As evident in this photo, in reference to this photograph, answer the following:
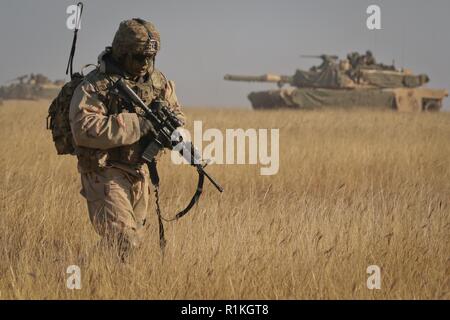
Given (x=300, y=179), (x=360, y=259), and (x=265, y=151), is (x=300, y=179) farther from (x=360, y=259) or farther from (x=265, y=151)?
(x=360, y=259)

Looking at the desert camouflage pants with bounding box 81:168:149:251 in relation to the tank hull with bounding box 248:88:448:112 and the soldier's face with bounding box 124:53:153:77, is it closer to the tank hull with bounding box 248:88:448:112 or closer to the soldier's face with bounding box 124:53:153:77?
the soldier's face with bounding box 124:53:153:77

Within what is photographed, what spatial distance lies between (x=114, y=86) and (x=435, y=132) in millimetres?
10848

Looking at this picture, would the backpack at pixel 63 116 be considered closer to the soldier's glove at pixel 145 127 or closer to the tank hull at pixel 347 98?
the soldier's glove at pixel 145 127

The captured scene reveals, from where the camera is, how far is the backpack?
14.3ft

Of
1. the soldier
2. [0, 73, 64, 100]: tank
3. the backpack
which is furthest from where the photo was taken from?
[0, 73, 64, 100]: tank

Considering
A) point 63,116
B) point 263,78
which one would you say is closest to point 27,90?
point 263,78

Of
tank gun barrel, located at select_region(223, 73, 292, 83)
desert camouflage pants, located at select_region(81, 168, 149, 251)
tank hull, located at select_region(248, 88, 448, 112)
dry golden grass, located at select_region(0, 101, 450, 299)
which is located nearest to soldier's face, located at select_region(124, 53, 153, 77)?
desert camouflage pants, located at select_region(81, 168, 149, 251)

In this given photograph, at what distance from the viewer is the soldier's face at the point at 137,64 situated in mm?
4363

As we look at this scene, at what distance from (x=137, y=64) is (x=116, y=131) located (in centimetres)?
41

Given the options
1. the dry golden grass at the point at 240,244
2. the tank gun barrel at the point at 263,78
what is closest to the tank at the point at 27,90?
the tank gun barrel at the point at 263,78

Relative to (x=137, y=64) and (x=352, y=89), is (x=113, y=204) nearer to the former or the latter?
(x=137, y=64)

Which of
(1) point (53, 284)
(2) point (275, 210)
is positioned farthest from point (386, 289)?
(2) point (275, 210)

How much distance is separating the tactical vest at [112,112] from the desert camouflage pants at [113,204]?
0.20 feet

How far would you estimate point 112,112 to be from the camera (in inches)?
174
